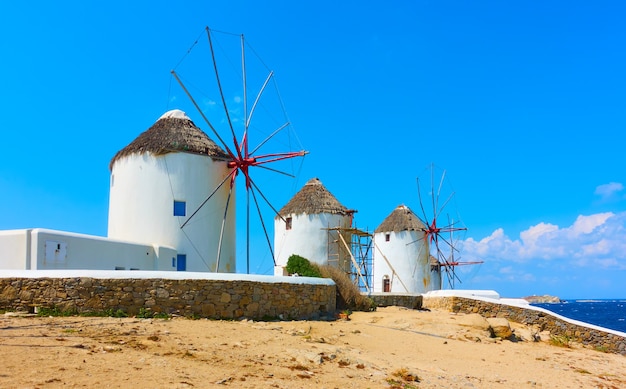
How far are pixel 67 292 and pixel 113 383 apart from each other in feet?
18.3

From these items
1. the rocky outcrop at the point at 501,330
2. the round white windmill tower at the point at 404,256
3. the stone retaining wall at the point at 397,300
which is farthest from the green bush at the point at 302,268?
the round white windmill tower at the point at 404,256

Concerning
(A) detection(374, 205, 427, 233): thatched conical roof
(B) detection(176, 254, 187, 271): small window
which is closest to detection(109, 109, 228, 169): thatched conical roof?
(B) detection(176, 254, 187, 271): small window

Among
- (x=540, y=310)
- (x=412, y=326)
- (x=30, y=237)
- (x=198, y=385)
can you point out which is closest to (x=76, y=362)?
(x=198, y=385)

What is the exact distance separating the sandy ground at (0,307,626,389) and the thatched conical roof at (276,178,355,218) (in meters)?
14.7

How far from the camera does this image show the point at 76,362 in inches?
283

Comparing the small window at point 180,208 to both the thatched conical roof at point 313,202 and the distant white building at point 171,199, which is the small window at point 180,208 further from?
the thatched conical roof at point 313,202

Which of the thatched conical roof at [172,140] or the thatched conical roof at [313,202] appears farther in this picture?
the thatched conical roof at [313,202]

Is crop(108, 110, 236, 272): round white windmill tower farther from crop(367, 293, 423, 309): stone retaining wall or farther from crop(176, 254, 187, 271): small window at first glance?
crop(367, 293, 423, 309): stone retaining wall

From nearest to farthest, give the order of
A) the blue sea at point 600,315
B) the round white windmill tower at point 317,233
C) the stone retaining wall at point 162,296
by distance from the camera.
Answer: the stone retaining wall at point 162,296
the round white windmill tower at point 317,233
the blue sea at point 600,315

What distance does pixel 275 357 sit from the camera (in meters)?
9.03

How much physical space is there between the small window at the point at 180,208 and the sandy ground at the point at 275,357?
23.7ft

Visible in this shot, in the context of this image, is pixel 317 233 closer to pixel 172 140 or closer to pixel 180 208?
pixel 180 208

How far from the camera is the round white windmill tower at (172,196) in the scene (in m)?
18.8

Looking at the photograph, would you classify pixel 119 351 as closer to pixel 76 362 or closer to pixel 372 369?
pixel 76 362
